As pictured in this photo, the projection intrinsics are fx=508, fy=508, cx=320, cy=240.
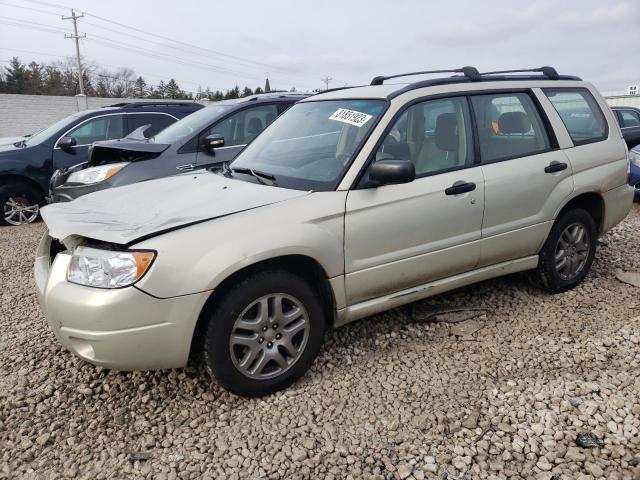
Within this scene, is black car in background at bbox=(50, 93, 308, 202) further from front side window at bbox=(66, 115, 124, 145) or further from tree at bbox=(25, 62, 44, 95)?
tree at bbox=(25, 62, 44, 95)

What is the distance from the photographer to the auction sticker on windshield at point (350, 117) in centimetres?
335

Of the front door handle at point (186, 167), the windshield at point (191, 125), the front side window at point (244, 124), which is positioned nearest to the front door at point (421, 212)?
the front side window at point (244, 124)

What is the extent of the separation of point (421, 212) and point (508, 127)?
1185mm

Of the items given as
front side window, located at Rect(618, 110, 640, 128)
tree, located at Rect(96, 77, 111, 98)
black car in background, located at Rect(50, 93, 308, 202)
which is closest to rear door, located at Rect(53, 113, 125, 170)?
black car in background, located at Rect(50, 93, 308, 202)

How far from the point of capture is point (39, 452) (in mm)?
2531

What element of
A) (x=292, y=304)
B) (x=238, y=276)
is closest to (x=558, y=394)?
(x=292, y=304)

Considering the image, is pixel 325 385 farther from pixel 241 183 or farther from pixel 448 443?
pixel 241 183

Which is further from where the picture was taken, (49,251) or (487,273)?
(487,273)

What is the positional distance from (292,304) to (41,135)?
7047mm

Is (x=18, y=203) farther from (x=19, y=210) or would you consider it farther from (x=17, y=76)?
(x=17, y=76)

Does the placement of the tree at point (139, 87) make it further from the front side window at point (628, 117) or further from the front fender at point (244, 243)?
the front fender at point (244, 243)

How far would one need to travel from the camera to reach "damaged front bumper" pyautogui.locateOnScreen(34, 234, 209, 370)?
2.47m

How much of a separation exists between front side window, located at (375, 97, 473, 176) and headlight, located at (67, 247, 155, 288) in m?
1.55

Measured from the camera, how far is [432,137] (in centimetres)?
351
